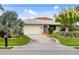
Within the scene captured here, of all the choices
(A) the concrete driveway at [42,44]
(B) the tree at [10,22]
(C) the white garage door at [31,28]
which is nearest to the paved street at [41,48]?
→ (A) the concrete driveway at [42,44]

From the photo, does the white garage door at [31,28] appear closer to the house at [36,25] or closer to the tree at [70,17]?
the house at [36,25]

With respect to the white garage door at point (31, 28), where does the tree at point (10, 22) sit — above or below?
above

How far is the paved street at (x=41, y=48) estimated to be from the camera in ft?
281

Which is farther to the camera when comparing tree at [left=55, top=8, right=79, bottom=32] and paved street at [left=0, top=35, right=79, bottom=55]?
tree at [left=55, top=8, right=79, bottom=32]

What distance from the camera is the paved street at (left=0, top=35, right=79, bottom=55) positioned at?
85500 millimetres

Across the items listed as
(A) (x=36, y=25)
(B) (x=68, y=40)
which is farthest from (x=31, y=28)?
(B) (x=68, y=40)

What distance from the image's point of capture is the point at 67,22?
85.6m

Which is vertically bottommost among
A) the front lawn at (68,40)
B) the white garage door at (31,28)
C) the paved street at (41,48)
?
the paved street at (41,48)

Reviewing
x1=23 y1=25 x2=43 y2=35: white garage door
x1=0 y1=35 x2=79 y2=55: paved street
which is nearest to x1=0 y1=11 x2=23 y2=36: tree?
x1=23 y1=25 x2=43 y2=35: white garage door

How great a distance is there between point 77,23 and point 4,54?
181 centimetres

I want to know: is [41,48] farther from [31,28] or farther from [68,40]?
[68,40]

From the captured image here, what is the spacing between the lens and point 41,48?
85.6 meters

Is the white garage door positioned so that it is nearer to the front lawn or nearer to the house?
the house

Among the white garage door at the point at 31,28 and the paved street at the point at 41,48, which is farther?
the white garage door at the point at 31,28
